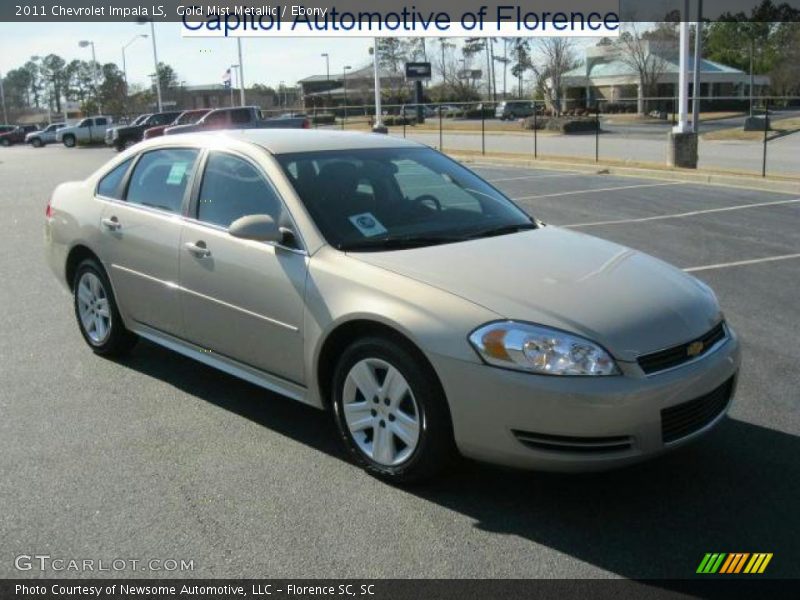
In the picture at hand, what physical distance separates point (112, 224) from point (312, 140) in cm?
152

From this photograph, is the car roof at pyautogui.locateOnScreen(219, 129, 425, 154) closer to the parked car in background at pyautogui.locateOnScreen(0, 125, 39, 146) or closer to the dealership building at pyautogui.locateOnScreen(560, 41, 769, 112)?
the dealership building at pyautogui.locateOnScreen(560, 41, 769, 112)

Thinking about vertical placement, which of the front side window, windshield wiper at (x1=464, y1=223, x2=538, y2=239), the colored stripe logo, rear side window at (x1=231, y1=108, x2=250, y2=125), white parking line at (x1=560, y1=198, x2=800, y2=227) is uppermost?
rear side window at (x1=231, y1=108, x2=250, y2=125)

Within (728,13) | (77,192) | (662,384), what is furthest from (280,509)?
(728,13)

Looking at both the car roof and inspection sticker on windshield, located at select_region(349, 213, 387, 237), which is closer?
inspection sticker on windshield, located at select_region(349, 213, 387, 237)

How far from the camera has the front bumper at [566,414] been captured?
336 centimetres

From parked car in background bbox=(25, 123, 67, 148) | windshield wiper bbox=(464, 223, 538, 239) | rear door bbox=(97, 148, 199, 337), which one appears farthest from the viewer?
parked car in background bbox=(25, 123, 67, 148)

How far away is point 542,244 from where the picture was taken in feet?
14.5

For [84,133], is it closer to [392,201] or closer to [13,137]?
[13,137]

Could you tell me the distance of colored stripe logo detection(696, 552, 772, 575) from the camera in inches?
125

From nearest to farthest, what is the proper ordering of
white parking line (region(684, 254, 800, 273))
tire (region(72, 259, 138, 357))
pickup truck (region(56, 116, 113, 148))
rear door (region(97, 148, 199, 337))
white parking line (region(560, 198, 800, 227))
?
rear door (region(97, 148, 199, 337)) → tire (region(72, 259, 138, 357)) → white parking line (region(684, 254, 800, 273)) → white parking line (region(560, 198, 800, 227)) → pickup truck (region(56, 116, 113, 148))

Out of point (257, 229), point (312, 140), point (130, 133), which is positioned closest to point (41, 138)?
point (130, 133)

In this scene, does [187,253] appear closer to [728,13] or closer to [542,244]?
[542,244]

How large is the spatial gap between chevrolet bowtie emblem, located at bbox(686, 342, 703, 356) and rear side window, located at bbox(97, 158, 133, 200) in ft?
12.5

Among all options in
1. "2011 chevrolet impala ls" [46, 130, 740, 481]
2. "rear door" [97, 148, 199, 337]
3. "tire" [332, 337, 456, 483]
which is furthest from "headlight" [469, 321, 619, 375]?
"rear door" [97, 148, 199, 337]
